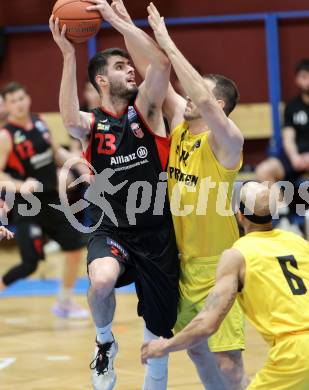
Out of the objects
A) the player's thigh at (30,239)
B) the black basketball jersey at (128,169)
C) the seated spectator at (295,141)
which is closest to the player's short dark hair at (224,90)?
the black basketball jersey at (128,169)

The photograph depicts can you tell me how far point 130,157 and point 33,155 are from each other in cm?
344

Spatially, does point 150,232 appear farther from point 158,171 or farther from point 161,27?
point 161,27

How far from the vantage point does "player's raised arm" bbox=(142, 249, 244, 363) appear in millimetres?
4535

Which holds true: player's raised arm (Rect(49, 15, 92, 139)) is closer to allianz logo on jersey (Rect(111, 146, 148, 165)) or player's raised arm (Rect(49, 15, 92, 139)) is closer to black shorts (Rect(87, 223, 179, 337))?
allianz logo on jersey (Rect(111, 146, 148, 165))

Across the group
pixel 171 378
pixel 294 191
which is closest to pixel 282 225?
pixel 294 191

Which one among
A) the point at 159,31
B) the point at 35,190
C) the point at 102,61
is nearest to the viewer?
the point at 159,31

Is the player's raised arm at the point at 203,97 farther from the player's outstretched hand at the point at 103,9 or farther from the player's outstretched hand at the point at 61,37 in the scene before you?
the player's outstretched hand at the point at 61,37

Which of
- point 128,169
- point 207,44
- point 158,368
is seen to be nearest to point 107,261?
point 128,169

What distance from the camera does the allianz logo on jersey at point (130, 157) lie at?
5.92 m

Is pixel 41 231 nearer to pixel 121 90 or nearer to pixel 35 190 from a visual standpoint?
pixel 35 190

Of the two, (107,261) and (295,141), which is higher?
(107,261)

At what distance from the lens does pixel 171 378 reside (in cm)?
685

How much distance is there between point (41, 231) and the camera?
357 inches

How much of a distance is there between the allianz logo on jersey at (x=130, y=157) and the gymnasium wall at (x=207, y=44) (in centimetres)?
712
